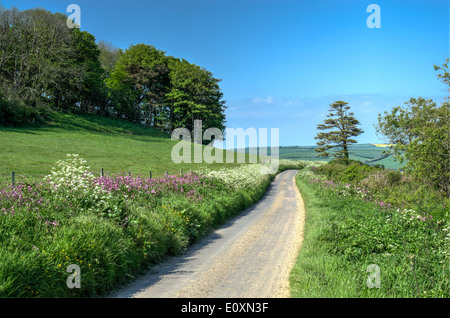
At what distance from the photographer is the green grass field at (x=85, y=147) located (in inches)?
961

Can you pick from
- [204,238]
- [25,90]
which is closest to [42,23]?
[25,90]

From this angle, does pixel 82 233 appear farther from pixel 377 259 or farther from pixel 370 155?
pixel 370 155

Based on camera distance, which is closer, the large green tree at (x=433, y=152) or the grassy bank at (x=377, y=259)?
the grassy bank at (x=377, y=259)

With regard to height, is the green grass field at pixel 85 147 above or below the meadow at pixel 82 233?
above

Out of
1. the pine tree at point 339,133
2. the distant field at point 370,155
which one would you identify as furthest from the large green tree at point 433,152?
the pine tree at point 339,133

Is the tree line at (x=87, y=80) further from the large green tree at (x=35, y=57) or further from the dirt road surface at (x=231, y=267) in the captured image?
the dirt road surface at (x=231, y=267)

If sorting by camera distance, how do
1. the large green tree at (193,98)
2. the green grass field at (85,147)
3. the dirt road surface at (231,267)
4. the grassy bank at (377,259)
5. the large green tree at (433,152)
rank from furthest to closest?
the large green tree at (193,98)
the green grass field at (85,147)
the large green tree at (433,152)
the dirt road surface at (231,267)
the grassy bank at (377,259)

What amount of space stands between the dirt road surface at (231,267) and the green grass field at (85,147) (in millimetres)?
10116

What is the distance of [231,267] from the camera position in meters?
8.39

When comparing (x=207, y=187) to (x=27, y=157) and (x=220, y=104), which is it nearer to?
(x=27, y=157)

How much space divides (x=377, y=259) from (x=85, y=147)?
3473 cm

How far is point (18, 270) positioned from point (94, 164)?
23383 millimetres

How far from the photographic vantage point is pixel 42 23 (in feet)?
151

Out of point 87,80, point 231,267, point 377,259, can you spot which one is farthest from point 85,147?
point 377,259
